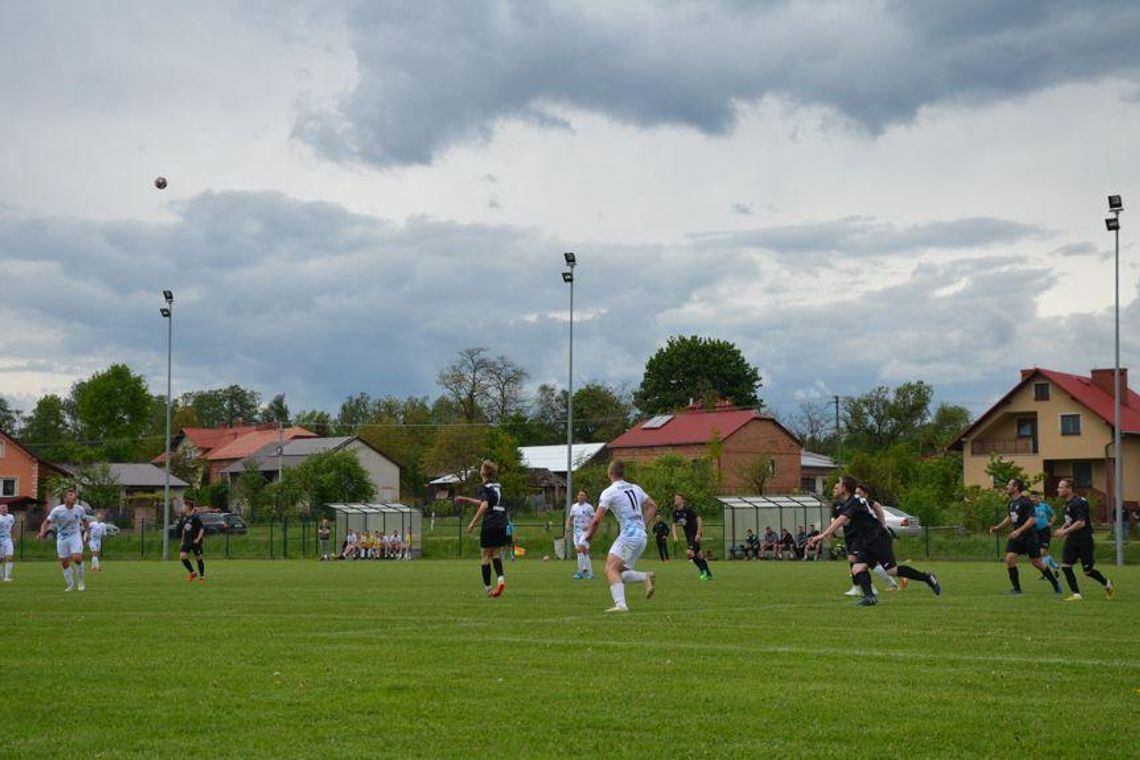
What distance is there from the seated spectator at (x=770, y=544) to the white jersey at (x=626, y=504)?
105ft

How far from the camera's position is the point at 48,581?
107 feet

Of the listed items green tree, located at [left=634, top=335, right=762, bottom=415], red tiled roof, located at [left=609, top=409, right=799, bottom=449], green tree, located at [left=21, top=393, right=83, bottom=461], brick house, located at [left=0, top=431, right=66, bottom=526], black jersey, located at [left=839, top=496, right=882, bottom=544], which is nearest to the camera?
black jersey, located at [left=839, top=496, right=882, bottom=544]

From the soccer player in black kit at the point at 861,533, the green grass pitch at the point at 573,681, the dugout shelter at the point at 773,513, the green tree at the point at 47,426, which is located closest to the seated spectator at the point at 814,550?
the dugout shelter at the point at 773,513

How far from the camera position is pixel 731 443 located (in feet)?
310

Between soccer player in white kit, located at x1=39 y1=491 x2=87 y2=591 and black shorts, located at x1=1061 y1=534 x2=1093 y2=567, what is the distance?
18.8 meters

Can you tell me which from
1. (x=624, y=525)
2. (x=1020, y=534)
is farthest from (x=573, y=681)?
(x=1020, y=534)

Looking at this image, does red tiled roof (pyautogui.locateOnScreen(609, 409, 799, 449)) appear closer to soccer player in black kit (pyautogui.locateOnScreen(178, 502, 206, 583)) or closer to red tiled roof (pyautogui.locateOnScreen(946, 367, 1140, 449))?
red tiled roof (pyautogui.locateOnScreen(946, 367, 1140, 449))

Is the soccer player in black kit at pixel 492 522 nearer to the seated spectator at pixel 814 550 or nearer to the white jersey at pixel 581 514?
the white jersey at pixel 581 514

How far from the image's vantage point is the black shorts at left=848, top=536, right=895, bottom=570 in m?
20.3

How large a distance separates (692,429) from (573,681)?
88038mm

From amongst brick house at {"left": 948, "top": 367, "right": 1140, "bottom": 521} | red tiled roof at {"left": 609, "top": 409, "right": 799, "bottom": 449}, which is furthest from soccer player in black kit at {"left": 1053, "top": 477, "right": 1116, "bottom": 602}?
red tiled roof at {"left": 609, "top": 409, "right": 799, "bottom": 449}

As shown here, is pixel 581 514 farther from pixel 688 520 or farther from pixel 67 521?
pixel 67 521

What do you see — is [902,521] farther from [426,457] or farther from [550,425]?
[550,425]

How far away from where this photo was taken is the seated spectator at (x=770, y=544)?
163 ft
